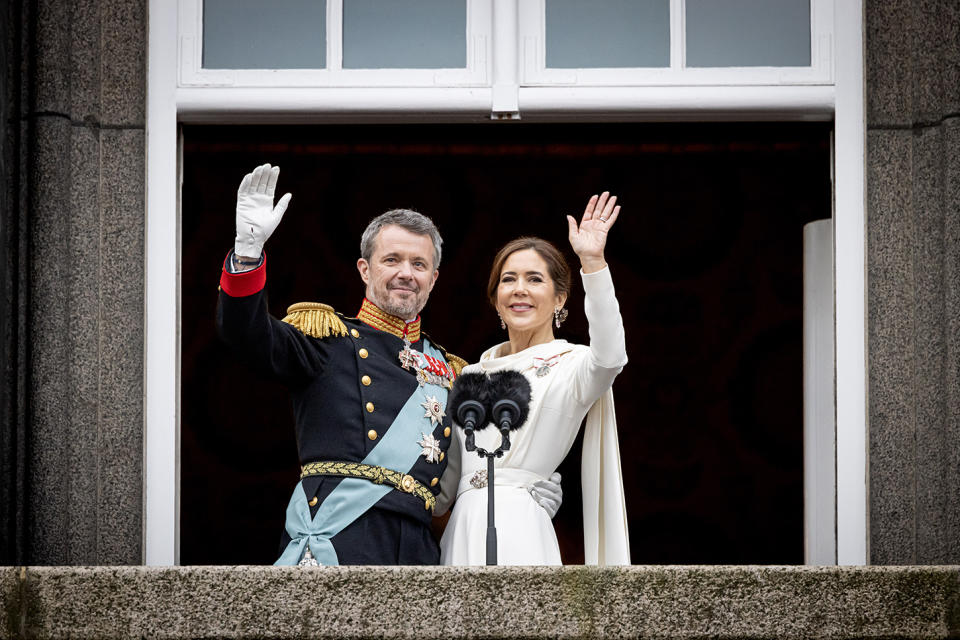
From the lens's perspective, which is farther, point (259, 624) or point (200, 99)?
point (200, 99)

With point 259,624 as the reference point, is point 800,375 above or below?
above

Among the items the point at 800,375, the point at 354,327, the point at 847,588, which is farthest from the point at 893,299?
the point at 800,375

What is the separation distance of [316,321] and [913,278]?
1969 mm

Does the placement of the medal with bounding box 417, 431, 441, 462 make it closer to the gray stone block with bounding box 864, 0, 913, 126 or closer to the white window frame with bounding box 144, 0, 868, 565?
the white window frame with bounding box 144, 0, 868, 565

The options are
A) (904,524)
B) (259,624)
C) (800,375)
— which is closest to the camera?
(259,624)

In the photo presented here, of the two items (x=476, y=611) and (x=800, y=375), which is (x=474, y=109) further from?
(x=800, y=375)

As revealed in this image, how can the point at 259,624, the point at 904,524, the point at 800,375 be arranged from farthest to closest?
the point at 800,375
the point at 904,524
the point at 259,624

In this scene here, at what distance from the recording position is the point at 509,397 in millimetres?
4340

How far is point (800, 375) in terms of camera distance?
30.1 feet

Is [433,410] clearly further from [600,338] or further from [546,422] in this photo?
[600,338]

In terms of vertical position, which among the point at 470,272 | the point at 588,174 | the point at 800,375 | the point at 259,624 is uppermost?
the point at 588,174

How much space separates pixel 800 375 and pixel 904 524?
431cm

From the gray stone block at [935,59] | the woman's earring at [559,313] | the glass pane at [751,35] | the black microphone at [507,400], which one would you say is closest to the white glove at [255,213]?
the black microphone at [507,400]

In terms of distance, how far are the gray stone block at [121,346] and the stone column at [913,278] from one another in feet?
7.85
